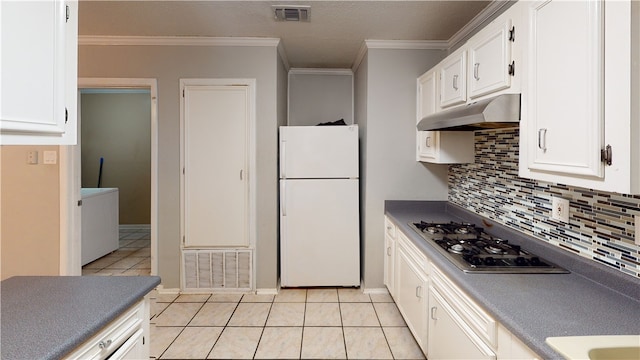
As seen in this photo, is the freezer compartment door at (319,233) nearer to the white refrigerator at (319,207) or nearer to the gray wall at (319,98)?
the white refrigerator at (319,207)

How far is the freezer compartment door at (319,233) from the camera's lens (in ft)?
11.2

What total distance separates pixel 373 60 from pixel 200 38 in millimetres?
1634

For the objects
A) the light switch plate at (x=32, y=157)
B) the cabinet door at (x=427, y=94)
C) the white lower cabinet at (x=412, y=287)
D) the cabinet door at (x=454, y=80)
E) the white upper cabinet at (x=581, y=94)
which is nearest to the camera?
the white upper cabinet at (x=581, y=94)

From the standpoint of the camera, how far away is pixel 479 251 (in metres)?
1.95

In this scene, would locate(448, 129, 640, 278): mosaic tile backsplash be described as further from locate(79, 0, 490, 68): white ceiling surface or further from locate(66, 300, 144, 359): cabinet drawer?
locate(66, 300, 144, 359): cabinet drawer

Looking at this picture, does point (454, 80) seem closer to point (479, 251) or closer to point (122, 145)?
point (479, 251)

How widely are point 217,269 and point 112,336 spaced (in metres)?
2.20

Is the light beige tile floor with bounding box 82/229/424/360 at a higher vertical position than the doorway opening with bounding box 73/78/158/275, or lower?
lower

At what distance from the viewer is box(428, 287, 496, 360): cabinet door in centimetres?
144

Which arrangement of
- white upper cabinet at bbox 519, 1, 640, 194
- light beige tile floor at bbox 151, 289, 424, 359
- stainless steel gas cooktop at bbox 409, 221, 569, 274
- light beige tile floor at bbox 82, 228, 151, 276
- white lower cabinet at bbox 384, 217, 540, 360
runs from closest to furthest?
1. white upper cabinet at bbox 519, 1, 640, 194
2. white lower cabinet at bbox 384, 217, 540, 360
3. stainless steel gas cooktop at bbox 409, 221, 569, 274
4. light beige tile floor at bbox 151, 289, 424, 359
5. light beige tile floor at bbox 82, 228, 151, 276

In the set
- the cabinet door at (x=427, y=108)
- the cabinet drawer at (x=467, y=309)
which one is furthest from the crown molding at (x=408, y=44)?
the cabinet drawer at (x=467, y=309)

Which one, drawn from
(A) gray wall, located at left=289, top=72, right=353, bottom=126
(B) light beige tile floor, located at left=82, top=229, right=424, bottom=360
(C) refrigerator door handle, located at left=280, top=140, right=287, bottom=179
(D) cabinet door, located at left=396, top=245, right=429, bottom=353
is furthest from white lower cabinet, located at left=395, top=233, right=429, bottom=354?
(A) gray wall, located at left=289, top=72, right=353, bottom=126

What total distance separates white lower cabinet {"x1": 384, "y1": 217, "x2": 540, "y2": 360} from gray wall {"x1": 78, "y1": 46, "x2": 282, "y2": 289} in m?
1.24

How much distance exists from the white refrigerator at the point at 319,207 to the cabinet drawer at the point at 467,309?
5.07ft
